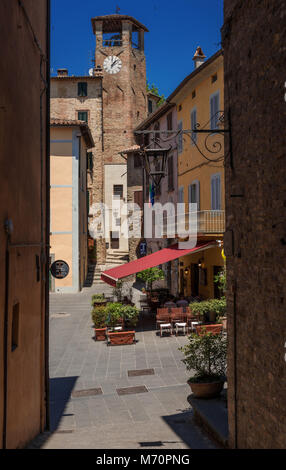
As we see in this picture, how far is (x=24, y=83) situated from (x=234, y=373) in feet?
18.6

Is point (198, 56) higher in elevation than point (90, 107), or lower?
lower

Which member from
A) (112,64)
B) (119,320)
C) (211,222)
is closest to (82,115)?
(112,64)

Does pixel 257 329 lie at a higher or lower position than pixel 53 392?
higher

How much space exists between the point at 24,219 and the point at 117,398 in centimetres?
514

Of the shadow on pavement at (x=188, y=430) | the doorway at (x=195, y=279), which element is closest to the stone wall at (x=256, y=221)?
the shadow on pavement at (x=188, y=430)

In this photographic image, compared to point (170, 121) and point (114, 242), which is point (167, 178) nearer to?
point (170, 121)

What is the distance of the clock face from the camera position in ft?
126

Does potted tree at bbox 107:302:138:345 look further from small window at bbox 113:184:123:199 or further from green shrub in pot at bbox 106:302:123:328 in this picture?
small window at bbox 113:184:123:199

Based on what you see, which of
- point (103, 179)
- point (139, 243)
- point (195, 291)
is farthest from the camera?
point (103, 179)

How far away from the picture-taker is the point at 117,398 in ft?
34.4

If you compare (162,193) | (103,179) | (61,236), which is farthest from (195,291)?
(103,179)

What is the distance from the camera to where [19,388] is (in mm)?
7113

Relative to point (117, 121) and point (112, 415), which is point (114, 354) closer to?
point (112, 415)

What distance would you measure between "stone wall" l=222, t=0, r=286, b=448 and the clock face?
108 feet
